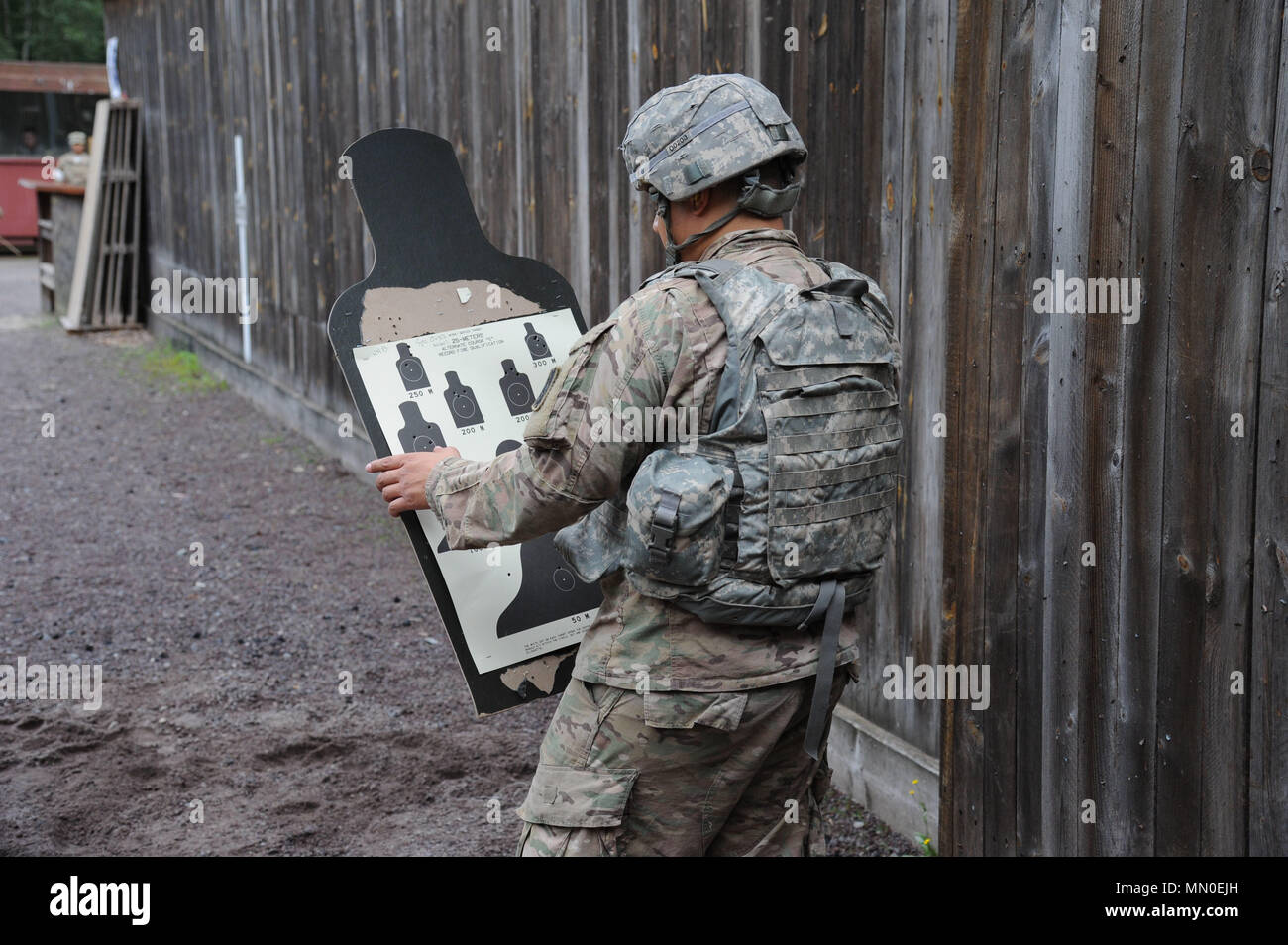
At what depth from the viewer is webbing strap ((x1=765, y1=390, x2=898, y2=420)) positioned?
220 cm

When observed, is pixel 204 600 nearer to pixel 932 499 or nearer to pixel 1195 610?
pixel 932 499

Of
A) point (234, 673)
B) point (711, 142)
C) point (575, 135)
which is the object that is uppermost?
point (575, 135)

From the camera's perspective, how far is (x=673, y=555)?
217 cm

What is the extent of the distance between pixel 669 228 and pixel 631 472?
500 millimetres

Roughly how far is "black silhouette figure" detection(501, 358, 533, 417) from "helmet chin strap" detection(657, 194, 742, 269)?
65 centimetres

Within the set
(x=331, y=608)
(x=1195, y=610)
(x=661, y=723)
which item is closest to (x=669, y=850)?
(x=661, y=723)

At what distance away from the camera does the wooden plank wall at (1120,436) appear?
2055 mm

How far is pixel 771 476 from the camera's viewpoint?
7.23 feet

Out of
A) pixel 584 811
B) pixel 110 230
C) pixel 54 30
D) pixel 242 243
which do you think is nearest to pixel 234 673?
pixel 584 811

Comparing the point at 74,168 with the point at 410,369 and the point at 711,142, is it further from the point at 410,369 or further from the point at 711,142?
the point at 711,142

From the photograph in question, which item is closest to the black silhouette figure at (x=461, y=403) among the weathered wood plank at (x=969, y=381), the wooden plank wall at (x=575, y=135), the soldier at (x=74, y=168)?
the weathered wood plank at (x=969, y=381)

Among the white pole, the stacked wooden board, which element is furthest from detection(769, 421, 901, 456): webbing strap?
A: the stacked wooden board

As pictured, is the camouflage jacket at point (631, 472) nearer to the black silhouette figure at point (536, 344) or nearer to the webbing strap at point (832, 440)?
the webbing strap at point (832, 440)

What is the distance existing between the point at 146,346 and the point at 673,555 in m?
12.6
